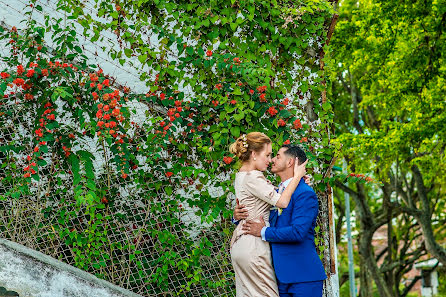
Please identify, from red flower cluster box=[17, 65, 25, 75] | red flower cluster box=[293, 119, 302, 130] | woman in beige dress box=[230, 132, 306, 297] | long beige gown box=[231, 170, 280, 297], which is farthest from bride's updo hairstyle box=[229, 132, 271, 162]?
red flower cluster box=[17, 65, 25, 75]

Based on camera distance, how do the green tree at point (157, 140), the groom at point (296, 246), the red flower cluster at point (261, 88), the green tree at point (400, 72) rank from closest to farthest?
the groom at point (296, 246)
the green tree at point (157, 140)
the red flower cluster at point (261, 88)
the green tree at point (400, 72)

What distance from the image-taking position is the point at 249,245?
4184 millimetres

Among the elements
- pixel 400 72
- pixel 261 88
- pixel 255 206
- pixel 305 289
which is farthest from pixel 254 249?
pixel 400 72

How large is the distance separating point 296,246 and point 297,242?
3 cm

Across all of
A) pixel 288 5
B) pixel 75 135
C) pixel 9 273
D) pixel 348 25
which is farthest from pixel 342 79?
pixel 9 273

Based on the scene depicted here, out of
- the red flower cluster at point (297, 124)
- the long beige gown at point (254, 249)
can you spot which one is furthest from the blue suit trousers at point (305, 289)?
the red flower cluster at point (297, 124)

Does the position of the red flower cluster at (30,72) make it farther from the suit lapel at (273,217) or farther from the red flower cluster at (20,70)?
the suit lapel at (273,217)

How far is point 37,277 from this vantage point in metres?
4.76

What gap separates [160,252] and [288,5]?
283 cm

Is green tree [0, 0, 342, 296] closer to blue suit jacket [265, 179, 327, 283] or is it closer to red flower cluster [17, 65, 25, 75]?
red flower cluster [17, 65, 25, 75]

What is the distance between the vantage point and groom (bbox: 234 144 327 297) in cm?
400

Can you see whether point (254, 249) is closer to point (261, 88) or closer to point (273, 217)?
point (273, 217)

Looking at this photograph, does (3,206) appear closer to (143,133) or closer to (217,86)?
(143,133)

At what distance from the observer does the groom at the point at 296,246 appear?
13.1 ft
